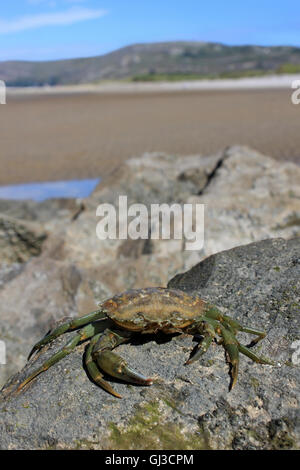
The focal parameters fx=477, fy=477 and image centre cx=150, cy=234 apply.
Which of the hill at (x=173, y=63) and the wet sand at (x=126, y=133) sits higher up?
the hill at (x=173, y=63)

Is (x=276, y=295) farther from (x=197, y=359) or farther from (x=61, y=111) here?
(x=61, y=111)

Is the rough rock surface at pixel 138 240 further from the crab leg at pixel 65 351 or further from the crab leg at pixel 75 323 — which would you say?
the crab leg at pixel 65 351

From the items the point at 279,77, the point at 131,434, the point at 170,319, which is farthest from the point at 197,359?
the point at 279,77

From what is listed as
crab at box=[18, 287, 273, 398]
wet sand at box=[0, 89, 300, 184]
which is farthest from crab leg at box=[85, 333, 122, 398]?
wet sand at box=[0, 89, 300, 184]

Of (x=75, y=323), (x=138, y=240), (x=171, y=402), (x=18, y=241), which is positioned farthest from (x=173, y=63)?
(x=171, y=402)

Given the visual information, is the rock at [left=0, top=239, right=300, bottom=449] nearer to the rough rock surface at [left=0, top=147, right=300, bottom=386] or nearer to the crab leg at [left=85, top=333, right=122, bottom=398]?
the crab leg at [left=85, top=333, right=122, bottom=398]

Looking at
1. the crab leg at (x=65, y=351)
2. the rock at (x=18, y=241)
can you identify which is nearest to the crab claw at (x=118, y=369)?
the crab leg at (x=65, y=351)
